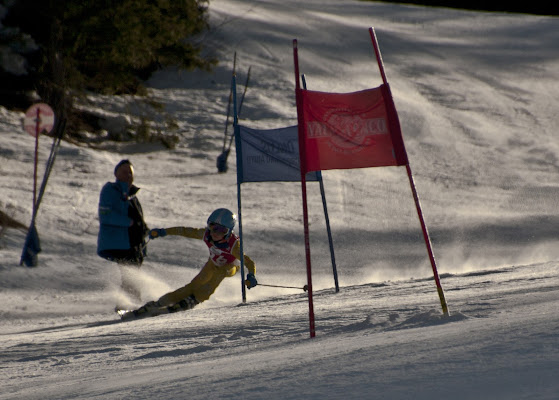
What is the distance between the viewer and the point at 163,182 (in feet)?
45.9

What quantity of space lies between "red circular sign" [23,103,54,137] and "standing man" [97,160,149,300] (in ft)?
8.80

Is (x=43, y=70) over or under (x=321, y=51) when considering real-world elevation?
under

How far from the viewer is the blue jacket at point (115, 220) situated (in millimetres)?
6902

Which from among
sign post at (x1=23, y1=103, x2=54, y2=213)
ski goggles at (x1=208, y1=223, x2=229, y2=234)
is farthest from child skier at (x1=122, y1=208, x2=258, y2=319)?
sign post at (x1=23, y1=103, x2=54, y2=213)

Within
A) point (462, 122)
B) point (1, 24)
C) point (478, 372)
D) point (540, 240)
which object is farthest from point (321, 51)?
point (478, 372)

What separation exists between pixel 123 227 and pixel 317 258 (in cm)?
357

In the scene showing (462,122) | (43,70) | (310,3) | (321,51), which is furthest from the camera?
(310,3)

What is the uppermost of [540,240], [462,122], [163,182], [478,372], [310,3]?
[310,3]

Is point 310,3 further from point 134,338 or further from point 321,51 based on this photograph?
point 134,338

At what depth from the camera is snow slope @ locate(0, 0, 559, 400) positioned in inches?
106

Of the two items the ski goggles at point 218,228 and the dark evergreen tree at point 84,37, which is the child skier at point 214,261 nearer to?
the ski goggles at point 218,228

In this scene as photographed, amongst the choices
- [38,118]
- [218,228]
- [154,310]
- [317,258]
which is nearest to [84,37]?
[38,118]

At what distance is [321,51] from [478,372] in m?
28.2

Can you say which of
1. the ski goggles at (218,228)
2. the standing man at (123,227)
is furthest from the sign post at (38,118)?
the ski goggles at (218,228)
